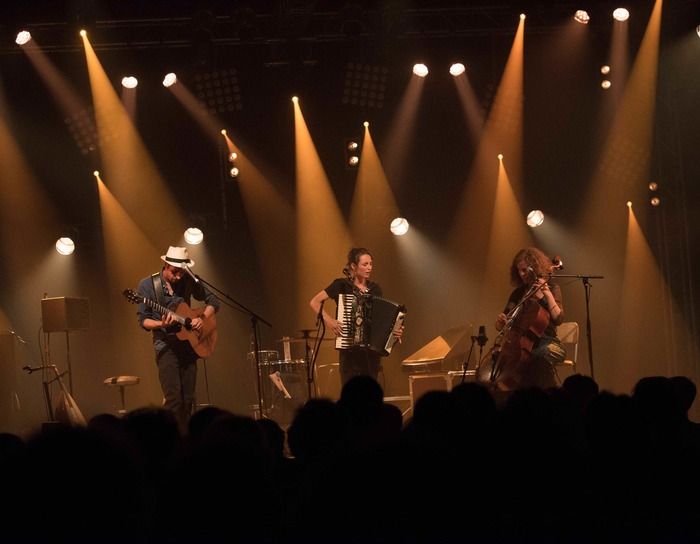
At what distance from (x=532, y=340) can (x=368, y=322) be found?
1.65 metres

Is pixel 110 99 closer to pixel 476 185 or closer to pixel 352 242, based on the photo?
pixel 352 242

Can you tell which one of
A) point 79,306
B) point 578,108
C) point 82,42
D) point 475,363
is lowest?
point 475,363

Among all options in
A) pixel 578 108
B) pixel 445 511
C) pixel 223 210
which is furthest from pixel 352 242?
pixel 445 511

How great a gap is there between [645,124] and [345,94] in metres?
4.20

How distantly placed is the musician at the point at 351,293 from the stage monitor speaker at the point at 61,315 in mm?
3154

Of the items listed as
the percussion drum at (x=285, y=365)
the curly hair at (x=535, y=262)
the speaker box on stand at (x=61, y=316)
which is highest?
the curly hair at (x=535, y=262)

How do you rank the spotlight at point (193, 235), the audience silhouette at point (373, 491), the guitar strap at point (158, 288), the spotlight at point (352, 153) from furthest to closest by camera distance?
the spotlight at point (352, 153) < the spotlight at point (193, 235) < the guitar strap at point (158, 288) < the audience silhouette at point (373, 491)

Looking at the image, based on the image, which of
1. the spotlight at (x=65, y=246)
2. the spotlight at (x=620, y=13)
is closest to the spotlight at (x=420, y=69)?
the spotlight at (x=620, y=13)

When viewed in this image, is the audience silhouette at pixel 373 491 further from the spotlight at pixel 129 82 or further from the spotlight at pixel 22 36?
the spotlight at pixel 129 82

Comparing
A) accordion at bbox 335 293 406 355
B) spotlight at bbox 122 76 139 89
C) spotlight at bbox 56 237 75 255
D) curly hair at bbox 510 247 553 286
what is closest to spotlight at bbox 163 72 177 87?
spotlight at bbox 122 76 139 89

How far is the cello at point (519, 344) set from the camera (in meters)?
8.33

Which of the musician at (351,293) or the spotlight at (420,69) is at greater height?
the spotlight at (420,69)

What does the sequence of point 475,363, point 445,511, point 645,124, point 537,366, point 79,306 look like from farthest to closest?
point 645,124 → point 475,363 → point 79,306 → point 537,366 → point 445,511

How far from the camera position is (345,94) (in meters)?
12.9
